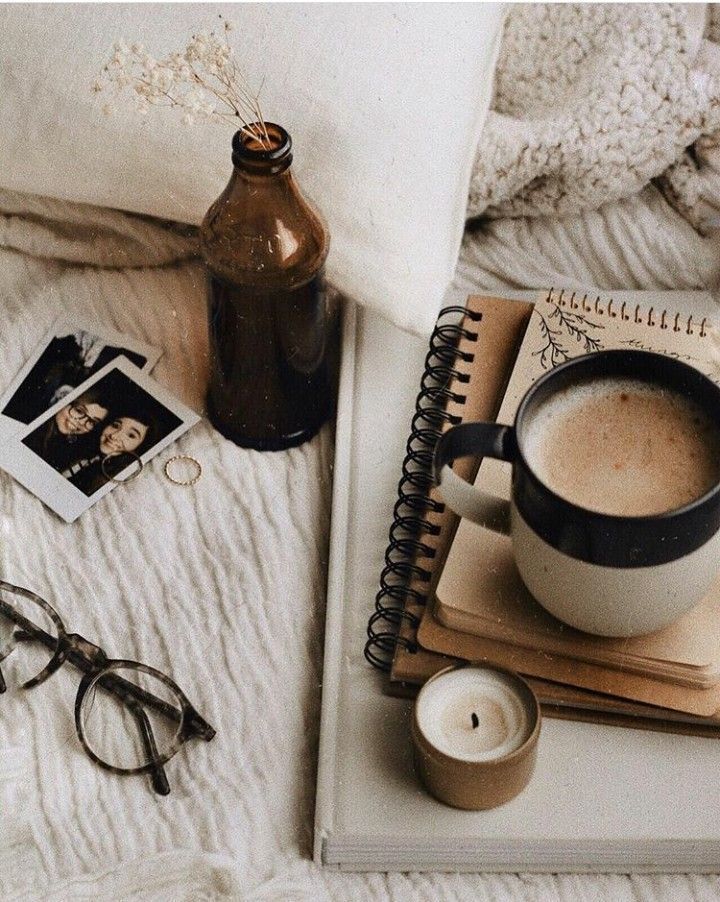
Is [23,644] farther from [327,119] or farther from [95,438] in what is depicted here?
[327,119]

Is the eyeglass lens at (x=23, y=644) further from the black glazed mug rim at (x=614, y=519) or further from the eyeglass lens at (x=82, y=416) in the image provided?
the black glazed mug rim at (x=614, y=519)

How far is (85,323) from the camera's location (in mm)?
920

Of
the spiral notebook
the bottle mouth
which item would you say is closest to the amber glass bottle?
the bottle mouth

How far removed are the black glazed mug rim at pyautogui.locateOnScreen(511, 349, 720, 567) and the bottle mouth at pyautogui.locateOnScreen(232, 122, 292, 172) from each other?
217 millimetres

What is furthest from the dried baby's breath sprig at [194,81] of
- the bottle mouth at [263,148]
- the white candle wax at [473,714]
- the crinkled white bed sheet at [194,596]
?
the white candle wax at [473,714]

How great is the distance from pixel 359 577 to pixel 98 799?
0.21m

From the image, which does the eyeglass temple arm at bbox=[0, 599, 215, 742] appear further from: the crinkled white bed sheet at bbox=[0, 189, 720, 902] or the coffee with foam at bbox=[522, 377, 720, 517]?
the coffee with foam at bbox=[522, 377, 720, 517]

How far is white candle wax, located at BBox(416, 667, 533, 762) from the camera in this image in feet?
2.08

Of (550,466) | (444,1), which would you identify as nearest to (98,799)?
(550,466)

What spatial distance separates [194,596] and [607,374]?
30cm

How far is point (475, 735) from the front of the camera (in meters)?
0.64

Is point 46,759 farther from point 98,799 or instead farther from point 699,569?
point 699,569

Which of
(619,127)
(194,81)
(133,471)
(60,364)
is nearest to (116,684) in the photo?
(133,471)

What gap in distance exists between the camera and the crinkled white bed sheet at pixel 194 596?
0.66 m
